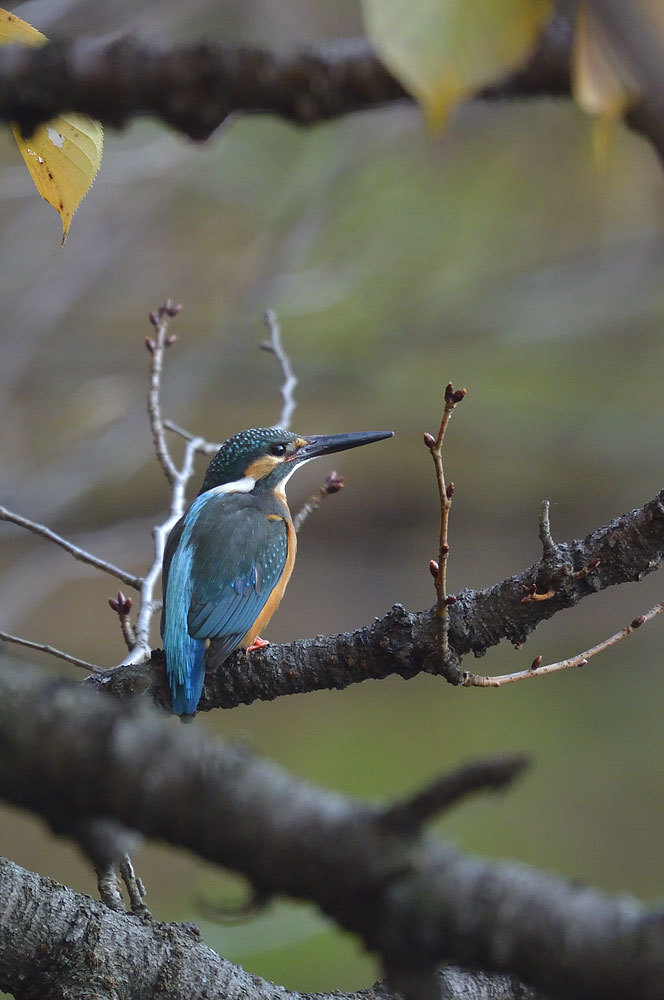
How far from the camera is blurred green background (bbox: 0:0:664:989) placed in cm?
365

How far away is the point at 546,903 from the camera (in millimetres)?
497

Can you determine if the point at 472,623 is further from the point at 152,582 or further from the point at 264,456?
the point at 264,456

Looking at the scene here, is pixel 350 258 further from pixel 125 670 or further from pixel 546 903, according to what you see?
pixel 546 903

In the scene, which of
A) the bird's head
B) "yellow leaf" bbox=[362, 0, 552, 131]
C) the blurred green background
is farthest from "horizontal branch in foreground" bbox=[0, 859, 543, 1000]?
the blurred green background

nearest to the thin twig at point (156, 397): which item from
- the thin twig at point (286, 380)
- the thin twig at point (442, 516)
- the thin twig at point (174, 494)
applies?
the thin twig at point (174, 494)

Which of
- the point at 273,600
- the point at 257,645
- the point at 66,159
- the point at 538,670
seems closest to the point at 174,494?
the point at 257,645

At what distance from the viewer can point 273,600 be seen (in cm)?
212

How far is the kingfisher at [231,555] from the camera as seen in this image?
1.65 meters

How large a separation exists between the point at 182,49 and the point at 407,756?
5.28 meters

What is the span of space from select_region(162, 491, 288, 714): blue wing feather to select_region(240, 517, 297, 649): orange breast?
0.02 m

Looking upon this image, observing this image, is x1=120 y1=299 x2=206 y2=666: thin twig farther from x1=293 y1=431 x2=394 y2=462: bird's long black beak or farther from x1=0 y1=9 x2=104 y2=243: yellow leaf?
x1=0 y1=9 x2=104 y2=243: yellow leaf

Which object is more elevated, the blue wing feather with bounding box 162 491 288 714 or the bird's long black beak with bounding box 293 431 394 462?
the bird's long black beak with bounding box 293 431 394 462

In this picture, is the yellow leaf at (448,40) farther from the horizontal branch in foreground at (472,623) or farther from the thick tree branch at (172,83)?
the horizontal branch in foreground at (472,623)

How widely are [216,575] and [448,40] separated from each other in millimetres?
1547
